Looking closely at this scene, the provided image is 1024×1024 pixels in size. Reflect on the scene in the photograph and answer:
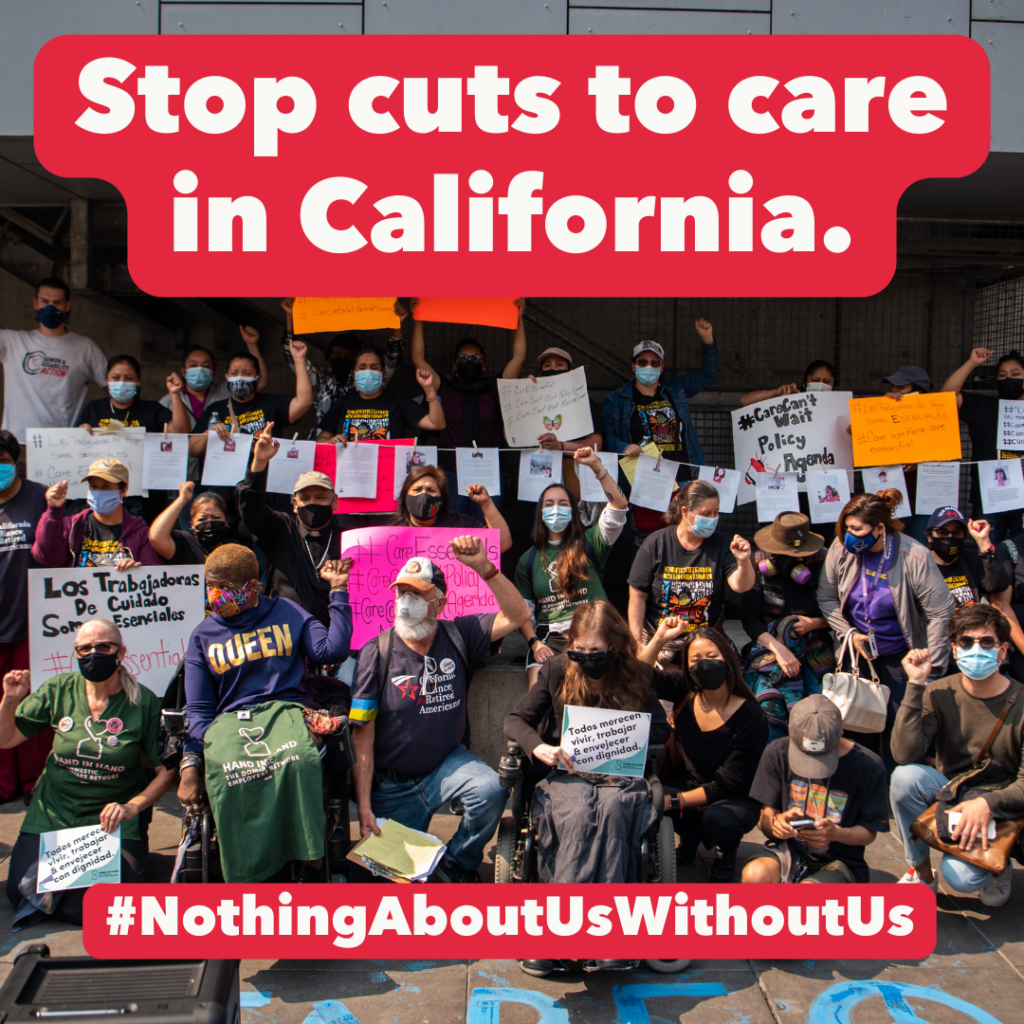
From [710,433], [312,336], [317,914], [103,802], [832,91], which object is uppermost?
[832,91]

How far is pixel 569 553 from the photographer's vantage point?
5.61m

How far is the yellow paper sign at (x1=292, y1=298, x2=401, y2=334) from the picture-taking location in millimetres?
6945

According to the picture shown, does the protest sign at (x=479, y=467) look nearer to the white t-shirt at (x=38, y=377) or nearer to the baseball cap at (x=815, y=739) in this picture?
the white t-shirt at (x=38, y=377)

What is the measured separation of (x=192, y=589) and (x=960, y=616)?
13.4ft

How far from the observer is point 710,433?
372 inches

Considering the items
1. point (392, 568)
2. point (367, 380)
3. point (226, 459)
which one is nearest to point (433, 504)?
point (392, 568)

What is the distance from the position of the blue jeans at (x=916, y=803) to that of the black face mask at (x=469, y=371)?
3.98 meters

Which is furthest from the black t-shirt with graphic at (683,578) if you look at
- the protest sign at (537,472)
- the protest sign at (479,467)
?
the protest sign at (479,467)

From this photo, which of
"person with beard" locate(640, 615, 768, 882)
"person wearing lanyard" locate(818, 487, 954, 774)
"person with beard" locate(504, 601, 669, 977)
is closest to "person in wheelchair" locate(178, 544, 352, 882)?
"person with beard" locate(504, 601, 669, 977)

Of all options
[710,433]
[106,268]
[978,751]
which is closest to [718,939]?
[978,751]

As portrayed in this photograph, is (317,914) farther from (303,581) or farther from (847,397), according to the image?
(847,397)

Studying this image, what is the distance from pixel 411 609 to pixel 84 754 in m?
1.64

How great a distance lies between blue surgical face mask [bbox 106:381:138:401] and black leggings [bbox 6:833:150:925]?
10.4 ft

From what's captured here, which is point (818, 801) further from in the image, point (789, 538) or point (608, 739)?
point (789, 538)
